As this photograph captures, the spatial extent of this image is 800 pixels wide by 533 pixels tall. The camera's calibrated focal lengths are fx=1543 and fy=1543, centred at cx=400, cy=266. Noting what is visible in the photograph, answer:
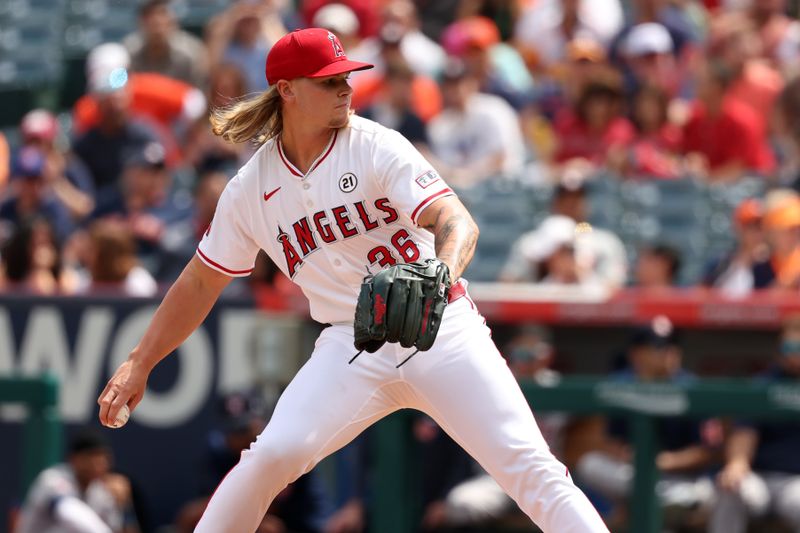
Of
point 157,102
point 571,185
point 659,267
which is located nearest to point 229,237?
point 659,267

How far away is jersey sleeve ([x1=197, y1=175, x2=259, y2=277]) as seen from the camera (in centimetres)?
473

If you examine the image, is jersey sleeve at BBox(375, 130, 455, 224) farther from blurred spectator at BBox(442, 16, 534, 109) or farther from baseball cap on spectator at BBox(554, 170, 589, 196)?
blurred spectator at BBox(442, 16, 534, 109)

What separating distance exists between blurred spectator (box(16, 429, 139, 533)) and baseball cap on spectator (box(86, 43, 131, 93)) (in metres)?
2.98

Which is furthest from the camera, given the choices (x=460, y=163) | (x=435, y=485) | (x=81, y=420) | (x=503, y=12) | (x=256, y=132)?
(x=503, y=12)

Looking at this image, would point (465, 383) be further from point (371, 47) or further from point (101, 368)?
point (371, 47)

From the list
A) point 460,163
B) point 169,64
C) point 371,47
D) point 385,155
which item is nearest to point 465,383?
point 385,155

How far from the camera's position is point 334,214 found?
4.56 m

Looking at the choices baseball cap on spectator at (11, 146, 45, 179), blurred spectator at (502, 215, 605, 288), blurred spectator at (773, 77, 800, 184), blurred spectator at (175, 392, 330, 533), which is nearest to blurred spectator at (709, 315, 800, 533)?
blurred spectator at (502, 215, 605, 288)

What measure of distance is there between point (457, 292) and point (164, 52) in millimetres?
6589

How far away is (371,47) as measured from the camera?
10148mm

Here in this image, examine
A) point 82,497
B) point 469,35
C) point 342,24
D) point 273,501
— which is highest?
point 342,24

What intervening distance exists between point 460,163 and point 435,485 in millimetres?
2685

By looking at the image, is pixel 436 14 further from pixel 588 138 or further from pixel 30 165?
pixel 30 165

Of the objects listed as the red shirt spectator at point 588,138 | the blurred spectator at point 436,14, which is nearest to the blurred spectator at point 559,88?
the red shirt spectator at point 588,138
